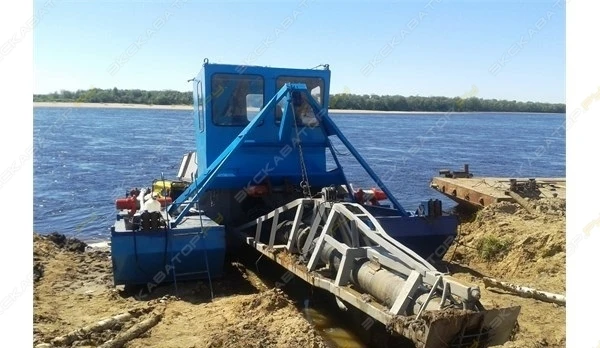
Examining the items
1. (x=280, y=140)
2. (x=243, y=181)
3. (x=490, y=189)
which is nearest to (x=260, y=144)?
(x=280, y=140)

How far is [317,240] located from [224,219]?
3168 mm

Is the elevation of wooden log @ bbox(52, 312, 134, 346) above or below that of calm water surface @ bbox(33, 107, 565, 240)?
below

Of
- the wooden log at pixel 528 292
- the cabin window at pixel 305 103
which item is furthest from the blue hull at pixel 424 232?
the cabin window at pixel 305 103

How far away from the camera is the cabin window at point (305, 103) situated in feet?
28.3

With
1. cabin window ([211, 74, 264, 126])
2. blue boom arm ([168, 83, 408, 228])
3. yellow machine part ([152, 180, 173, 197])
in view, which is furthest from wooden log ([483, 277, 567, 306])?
yellow machine part ([152, 180, 173, 197])

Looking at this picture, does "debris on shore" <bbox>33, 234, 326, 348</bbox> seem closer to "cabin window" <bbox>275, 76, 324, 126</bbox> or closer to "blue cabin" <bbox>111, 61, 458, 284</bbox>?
"blue cabin" <bbox>111, 61, 458, 284</bbox>

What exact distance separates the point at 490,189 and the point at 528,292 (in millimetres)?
6791

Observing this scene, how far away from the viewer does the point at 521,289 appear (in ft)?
23.1

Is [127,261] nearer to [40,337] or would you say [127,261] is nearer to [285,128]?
[40,337]

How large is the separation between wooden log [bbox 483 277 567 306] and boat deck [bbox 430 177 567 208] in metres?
5.14

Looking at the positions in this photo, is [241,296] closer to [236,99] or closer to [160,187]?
[236,99]

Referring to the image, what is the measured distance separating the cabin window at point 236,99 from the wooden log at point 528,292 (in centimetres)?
449

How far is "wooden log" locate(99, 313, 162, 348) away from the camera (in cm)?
549

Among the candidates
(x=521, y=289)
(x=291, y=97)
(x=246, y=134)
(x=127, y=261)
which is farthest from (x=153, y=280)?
(x=521, y=289)
